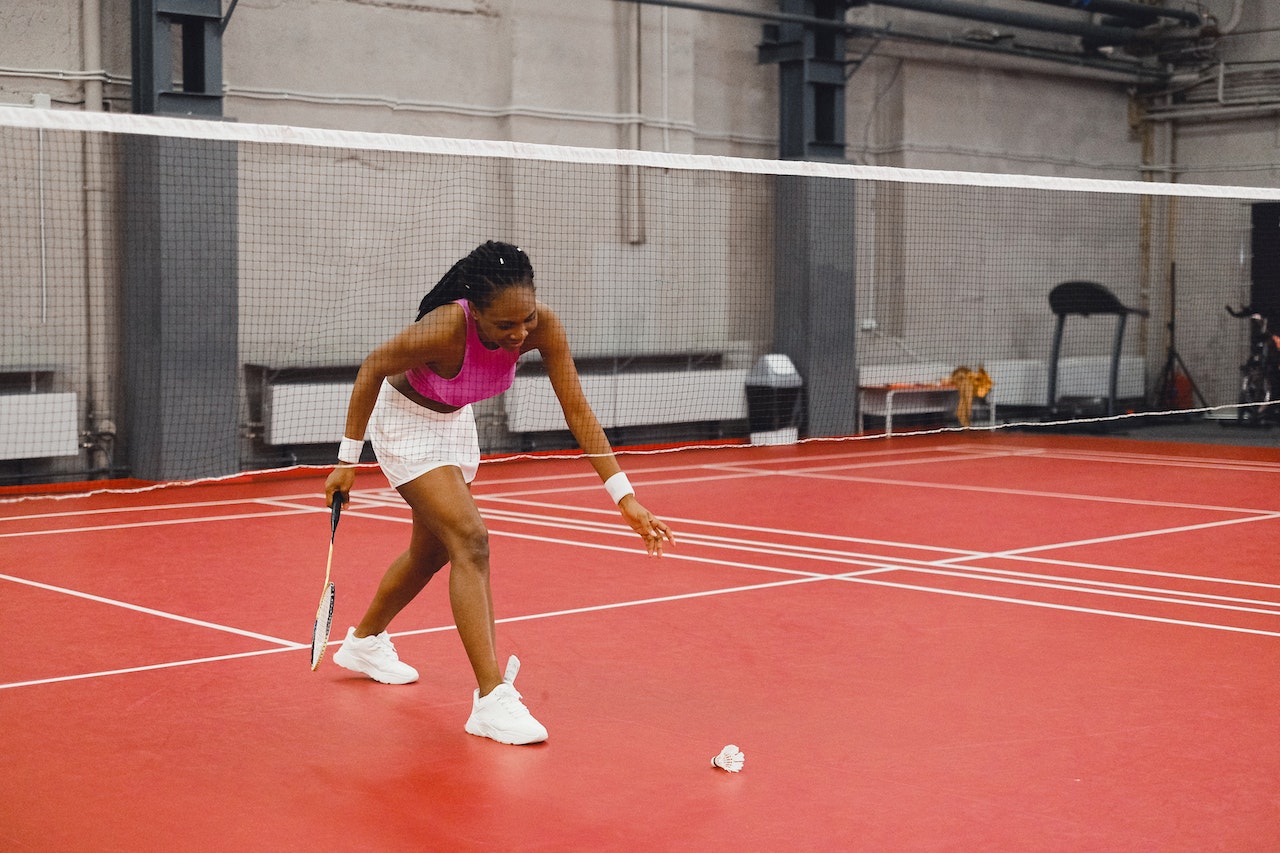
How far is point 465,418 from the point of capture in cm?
507

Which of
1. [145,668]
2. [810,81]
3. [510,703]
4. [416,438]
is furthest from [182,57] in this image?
[510,703]

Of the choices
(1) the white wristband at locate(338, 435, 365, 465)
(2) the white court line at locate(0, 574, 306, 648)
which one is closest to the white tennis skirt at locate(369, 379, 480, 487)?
(1) the white wristband at locate(338, 435, 365, 465)

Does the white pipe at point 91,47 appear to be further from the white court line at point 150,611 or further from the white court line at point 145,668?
the white court line at point 145,668

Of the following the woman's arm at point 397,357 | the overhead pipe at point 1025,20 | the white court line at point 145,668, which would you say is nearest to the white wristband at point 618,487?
the woman's arm at point 397,357

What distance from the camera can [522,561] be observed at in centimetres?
828

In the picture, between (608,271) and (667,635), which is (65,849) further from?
(608,271)

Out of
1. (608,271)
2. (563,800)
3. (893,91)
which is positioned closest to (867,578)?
(563,800)

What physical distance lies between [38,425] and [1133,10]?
13910 mm

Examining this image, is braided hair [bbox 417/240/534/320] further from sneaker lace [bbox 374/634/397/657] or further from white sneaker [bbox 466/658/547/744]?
sneaker lace [bbox 374/634/397/657]

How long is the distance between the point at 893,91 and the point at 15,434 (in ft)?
35.1

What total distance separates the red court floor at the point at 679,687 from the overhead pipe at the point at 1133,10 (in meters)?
9.50

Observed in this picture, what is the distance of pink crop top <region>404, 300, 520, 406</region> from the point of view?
15.8ft

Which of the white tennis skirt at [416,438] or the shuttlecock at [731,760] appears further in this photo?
the white tennis skirt at [416,438]

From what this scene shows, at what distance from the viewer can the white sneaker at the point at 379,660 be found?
547 cm
